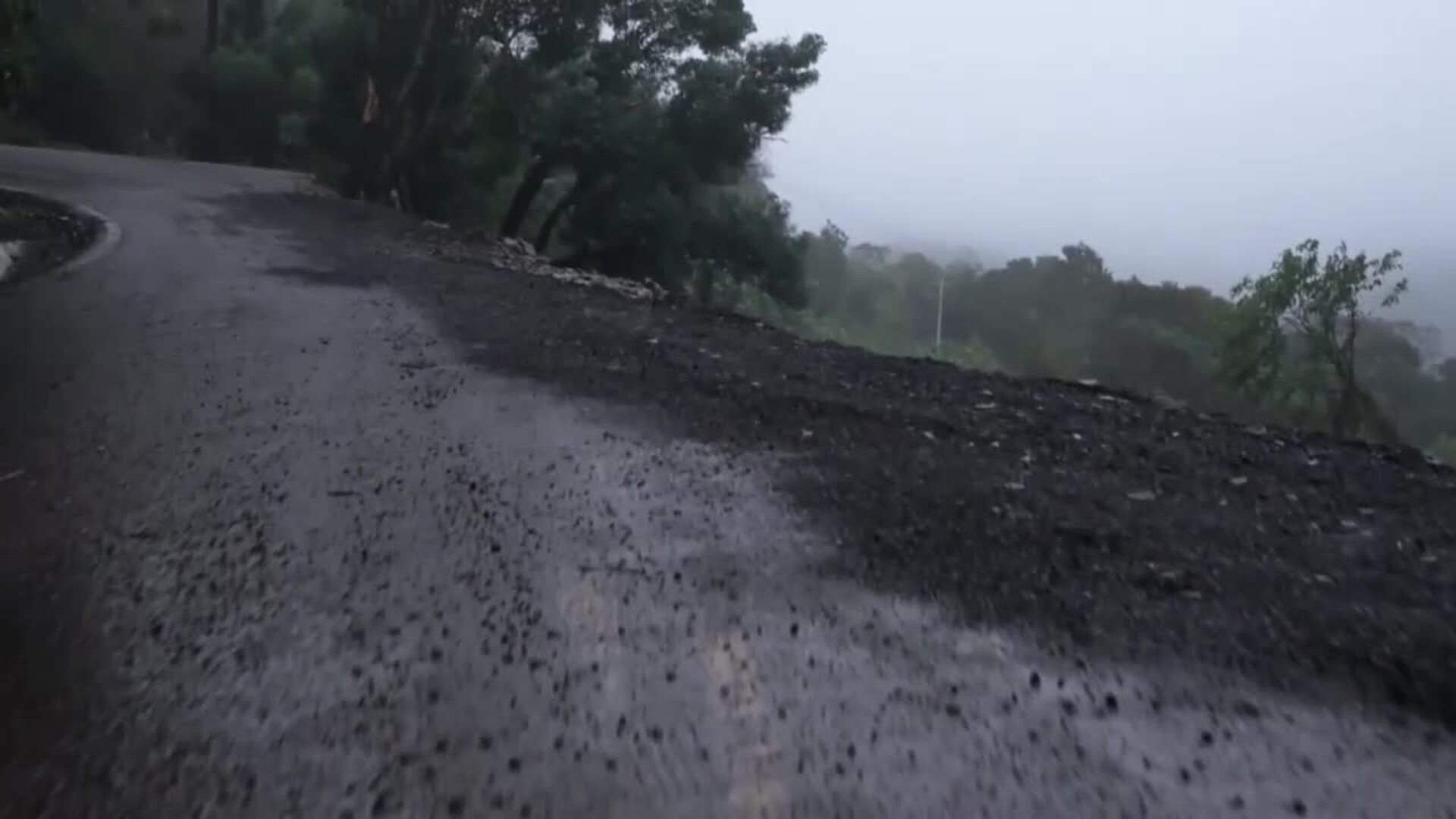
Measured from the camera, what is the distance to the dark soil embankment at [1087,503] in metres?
4.13

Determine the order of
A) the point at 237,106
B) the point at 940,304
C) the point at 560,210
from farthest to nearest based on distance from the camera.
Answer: the point at 940,304
the point at 237,106
the point at 560,210

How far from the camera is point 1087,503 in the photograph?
5.56 metres

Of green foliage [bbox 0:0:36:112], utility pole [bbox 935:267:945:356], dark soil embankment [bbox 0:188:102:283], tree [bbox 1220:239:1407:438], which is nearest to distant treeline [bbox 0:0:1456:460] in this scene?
tree [bbox 1220:239:1407:438]

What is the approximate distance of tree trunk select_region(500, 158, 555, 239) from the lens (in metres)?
23.6

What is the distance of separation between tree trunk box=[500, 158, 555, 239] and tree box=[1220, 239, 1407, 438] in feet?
41.6

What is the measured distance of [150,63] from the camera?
4138 centimetres

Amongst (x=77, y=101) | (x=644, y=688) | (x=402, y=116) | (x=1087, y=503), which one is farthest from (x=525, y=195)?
(x=644, y=688)

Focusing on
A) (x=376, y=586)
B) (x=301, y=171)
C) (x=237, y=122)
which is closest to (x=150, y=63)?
(x=237, y=122)

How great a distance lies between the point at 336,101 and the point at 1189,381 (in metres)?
19.2

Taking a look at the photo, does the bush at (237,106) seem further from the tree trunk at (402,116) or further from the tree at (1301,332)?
the tree at (1301,332)

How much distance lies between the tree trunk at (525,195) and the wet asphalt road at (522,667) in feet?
56.6

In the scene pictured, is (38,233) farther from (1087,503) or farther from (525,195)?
(1087,503)

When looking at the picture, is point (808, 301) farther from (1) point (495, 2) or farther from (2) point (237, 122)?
(2) point (237, 122)

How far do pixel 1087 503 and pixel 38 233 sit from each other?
1215 cm
